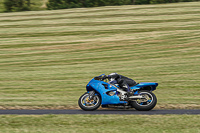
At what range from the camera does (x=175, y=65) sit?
18.4m

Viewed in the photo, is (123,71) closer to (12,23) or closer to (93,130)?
(93,130)

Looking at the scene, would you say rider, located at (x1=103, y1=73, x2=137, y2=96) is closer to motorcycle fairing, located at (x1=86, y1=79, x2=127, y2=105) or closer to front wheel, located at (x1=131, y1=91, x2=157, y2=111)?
motorcycle fairing, located at (x1=86, y1=79, x2=127, y2=105)

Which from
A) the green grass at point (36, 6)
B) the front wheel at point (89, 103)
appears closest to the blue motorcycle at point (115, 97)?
the front wheel at point (89, 103)

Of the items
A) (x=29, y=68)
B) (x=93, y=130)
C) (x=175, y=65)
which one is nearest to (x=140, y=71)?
(x=175, y=65)

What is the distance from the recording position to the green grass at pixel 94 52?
13266mm

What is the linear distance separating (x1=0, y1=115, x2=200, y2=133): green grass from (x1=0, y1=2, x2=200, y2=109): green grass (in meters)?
2.02

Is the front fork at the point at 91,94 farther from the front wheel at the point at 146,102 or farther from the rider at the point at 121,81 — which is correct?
the front wheel at the point at 146,102

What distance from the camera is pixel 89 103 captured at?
9750 millimetres

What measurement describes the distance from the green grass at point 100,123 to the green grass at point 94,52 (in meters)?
2.02

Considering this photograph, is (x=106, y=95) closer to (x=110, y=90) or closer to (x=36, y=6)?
(x=110, y=90)

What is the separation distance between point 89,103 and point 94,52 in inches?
512

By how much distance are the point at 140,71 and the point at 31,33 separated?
14.1m

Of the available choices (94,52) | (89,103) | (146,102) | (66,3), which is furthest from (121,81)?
(66,3)

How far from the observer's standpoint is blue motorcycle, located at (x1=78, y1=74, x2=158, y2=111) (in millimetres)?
9289
